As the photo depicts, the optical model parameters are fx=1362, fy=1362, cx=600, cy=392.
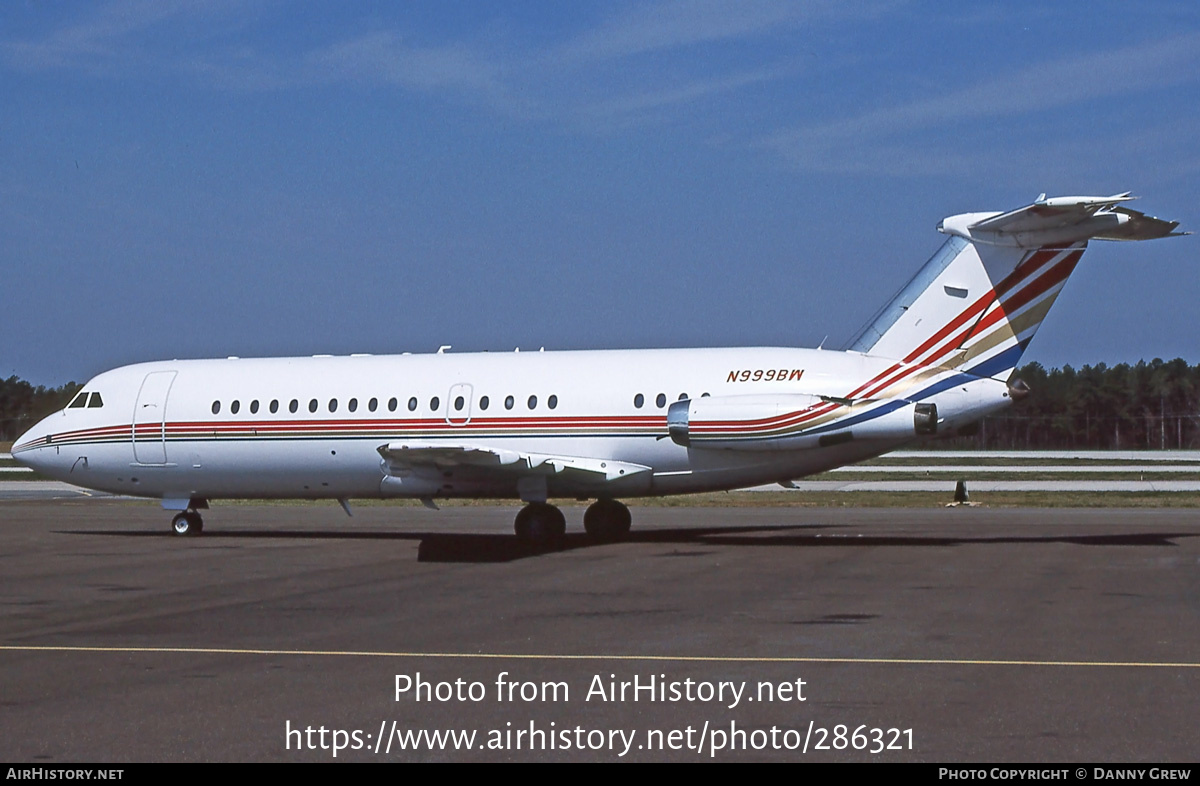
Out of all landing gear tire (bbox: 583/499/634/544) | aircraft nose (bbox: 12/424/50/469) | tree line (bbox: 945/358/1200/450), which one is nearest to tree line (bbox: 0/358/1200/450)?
tree line (bbox: 945/358/1200/450)

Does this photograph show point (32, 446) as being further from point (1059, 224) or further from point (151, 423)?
point (1059, 224)

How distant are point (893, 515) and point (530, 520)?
11.4 meters

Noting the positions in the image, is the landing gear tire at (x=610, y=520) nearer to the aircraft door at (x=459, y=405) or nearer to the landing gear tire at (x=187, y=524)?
the aircraft door at (x=459, y=405)

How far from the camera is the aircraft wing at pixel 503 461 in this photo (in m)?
22.4

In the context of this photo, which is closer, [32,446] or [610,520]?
[610,520]

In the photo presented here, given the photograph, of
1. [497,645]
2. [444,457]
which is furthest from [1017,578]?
[444,457]

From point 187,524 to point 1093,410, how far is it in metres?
93.7

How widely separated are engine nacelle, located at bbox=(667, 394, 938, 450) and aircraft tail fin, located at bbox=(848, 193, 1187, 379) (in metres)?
1.09

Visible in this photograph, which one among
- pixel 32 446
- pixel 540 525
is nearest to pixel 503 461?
pixel 540 525

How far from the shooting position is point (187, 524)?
27109 millimetres

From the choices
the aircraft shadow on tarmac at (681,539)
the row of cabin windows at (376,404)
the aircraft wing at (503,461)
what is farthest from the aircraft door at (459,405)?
the aircraft shadow on tarmac at (681,539)

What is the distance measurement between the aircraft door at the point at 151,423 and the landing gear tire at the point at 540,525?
8.22 m

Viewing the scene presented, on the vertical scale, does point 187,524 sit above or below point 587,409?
below

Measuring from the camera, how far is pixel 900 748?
7871 mm
